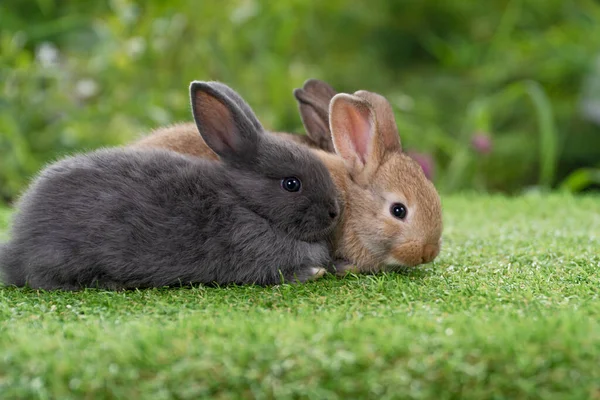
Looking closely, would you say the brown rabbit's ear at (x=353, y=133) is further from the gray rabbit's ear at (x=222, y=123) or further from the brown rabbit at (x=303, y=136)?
the gray rabbit's ear at (x=222, y=123)

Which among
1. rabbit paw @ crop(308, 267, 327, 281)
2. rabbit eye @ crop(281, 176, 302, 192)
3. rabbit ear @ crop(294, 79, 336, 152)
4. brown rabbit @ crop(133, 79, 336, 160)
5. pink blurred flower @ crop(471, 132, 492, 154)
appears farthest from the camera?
pink blurred flower @ crop(471, 132, 492, 154)

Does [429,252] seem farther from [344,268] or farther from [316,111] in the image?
[316,111]

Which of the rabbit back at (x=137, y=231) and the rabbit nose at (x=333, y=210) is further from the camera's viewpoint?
the rabbit nose at (x=333, y=210)

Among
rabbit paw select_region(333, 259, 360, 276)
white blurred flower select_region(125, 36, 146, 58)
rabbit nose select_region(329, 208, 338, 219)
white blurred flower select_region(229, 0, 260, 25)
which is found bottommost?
rabbit paw select_region(333, 259, 360, 276)

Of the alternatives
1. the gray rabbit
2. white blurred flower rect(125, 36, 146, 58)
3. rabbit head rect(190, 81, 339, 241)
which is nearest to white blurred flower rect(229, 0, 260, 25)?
white blurred flower rect(125, 36, 146, 58)

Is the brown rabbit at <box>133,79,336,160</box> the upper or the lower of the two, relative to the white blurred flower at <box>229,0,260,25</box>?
lower

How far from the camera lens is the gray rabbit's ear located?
98.7 inches

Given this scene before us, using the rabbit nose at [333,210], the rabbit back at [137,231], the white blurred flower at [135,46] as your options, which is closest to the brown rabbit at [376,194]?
the rabbit nose at [333,210]

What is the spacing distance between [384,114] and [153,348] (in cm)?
161

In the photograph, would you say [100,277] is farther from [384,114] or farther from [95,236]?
[384,114]

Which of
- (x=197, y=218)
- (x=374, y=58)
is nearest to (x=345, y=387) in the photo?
(x=197, y=218)

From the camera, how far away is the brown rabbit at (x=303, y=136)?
2.93 meters

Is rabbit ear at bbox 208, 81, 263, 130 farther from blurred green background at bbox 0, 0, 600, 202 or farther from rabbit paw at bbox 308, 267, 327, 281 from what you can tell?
blurred green background at bbox 0, 0, 600, 202

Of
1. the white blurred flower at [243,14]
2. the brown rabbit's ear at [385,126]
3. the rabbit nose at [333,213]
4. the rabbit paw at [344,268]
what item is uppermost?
the white blurred flower at [243,14]
